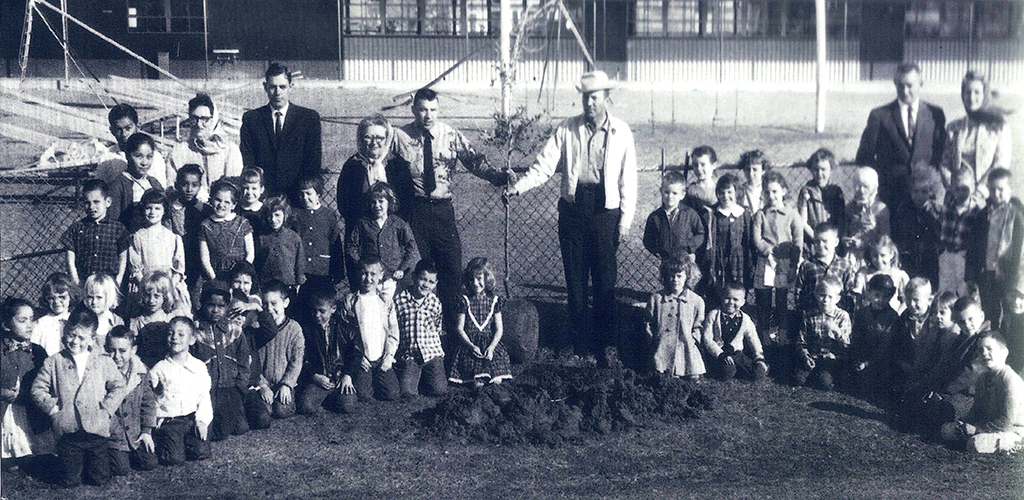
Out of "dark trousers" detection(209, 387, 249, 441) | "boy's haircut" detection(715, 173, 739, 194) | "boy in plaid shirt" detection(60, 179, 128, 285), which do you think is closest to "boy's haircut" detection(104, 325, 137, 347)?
"dark trousers" detection(209, 387, 249, 441)

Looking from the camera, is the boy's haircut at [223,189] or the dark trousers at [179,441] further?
the boy's haircut at [223,189]

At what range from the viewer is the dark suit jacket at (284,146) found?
693 cm

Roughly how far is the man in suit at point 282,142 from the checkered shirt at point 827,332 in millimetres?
3323

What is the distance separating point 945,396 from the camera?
6391 millimetres

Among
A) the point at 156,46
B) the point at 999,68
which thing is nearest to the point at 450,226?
the point at 156,46

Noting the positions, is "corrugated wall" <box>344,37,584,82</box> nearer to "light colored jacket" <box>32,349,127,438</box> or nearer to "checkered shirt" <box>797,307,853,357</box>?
Result: "checkered shirt" <box>797,307,853,357</box>

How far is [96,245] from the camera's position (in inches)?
251

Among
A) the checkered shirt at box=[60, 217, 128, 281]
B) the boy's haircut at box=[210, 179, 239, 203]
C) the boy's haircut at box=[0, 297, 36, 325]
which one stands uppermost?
the boy's haircut at box=[210, 179, 239, 203]

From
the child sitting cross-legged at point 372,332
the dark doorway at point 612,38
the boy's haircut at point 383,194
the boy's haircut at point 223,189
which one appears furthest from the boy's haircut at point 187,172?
the dark doorway at point 612,38

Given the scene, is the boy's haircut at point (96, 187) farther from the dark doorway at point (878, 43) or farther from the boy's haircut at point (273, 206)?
the dark doorway at point (878, 43)

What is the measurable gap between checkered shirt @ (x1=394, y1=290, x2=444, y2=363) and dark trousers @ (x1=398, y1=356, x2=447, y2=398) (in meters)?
0.04

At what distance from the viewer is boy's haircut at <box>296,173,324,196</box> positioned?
674 cm

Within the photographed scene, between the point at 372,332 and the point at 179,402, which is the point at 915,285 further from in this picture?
the point at 179,402

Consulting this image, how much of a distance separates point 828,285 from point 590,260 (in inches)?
58.9
